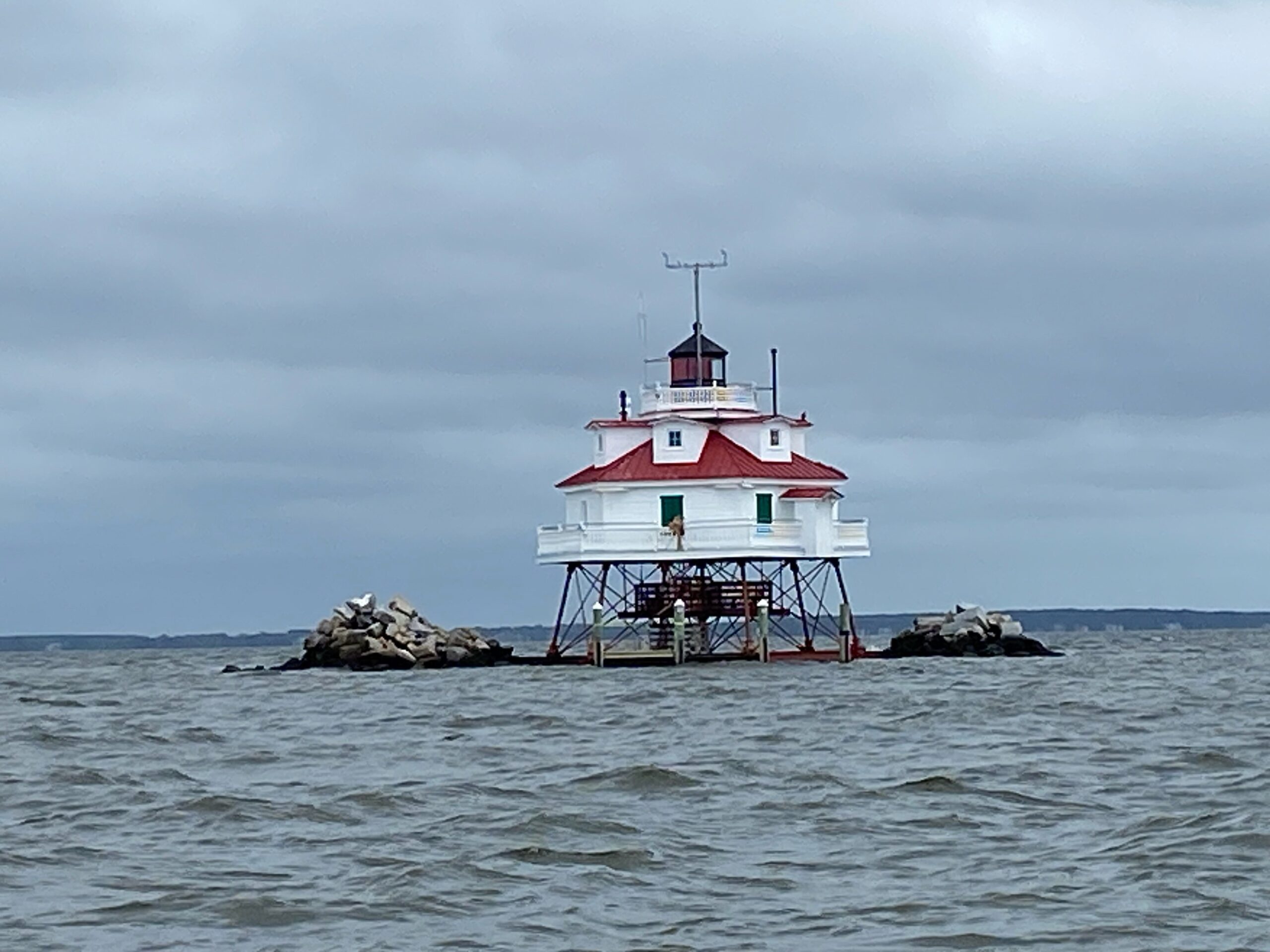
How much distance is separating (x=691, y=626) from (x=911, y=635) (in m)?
8.53

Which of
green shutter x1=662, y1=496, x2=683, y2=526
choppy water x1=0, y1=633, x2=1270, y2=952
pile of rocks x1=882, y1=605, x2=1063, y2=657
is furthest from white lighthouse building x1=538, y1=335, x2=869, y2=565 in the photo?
choppy water x1=0, y1=633, x2=1270, y2=952

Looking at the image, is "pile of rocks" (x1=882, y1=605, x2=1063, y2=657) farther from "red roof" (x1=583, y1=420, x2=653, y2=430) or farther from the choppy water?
the choppy water

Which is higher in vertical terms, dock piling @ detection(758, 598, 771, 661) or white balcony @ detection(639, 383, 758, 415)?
white balcony @ detection(639, 383, 758, 415)

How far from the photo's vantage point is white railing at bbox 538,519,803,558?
52.3 m

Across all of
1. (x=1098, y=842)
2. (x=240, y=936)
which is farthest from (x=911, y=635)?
(x=240, y=936)

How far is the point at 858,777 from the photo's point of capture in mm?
23969

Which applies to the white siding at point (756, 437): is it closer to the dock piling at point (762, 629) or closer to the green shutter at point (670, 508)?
the green shutter at point (670, 508)

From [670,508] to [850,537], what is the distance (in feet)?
15.6

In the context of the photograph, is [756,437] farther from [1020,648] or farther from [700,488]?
[1020,648]

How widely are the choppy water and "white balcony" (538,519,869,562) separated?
15109 millimetres

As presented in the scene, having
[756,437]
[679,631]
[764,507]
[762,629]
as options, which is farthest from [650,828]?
[756,437]

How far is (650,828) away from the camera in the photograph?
2022cm

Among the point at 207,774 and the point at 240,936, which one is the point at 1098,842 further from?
the point at 207,774

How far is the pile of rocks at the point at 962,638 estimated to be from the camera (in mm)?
60156
